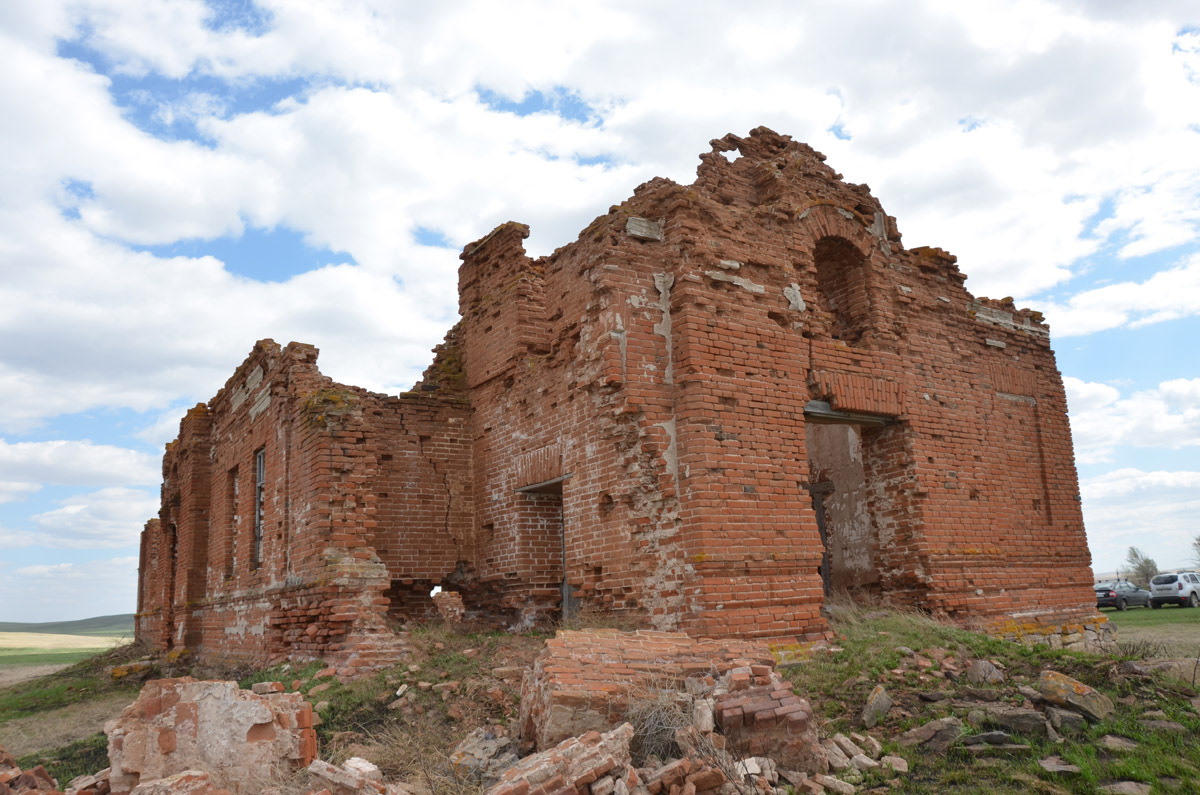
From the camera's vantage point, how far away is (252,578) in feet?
39.6

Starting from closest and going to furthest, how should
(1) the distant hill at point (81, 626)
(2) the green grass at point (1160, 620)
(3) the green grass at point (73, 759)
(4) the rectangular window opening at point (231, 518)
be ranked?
(3) the green grass at point (73, 759)
(4) the rectangular window opening at point (231, 518)
(2) the green grass at point (1160, 620)
(1) the distant hill at point (81, 626)

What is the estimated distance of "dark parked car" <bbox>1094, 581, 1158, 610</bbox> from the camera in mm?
26109

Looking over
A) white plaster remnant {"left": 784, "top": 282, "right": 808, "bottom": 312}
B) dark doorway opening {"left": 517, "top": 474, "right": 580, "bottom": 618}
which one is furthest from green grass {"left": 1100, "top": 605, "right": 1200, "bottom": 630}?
dark doorway opening {"left": 517, "top": 474, "right": 580, "bottom": 618}

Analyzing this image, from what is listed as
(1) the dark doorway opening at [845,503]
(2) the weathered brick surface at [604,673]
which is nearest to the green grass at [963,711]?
(2) the weathered brick surface at [604,673]

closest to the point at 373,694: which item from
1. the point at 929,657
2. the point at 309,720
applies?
the point at 309,720

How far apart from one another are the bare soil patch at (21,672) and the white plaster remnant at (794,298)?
54.3ft

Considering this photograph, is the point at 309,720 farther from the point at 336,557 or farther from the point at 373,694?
the point at 336,557

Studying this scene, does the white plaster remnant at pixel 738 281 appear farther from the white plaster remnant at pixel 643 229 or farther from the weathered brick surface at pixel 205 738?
the weathered brick surface at pixel 205 738

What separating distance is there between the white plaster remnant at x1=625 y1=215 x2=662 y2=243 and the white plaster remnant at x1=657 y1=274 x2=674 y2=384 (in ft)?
1.51

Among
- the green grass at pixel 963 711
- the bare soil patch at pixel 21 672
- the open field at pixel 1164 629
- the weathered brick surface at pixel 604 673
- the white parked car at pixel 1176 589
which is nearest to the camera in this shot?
the green grass at pixel 963 711

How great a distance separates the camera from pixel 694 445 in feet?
25.7

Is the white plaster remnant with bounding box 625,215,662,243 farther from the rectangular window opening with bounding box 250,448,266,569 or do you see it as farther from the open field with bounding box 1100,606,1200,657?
the open field with bounding box 1100,606,1200,657

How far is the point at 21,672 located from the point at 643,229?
1970cm

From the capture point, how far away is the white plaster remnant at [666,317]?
8.31m
